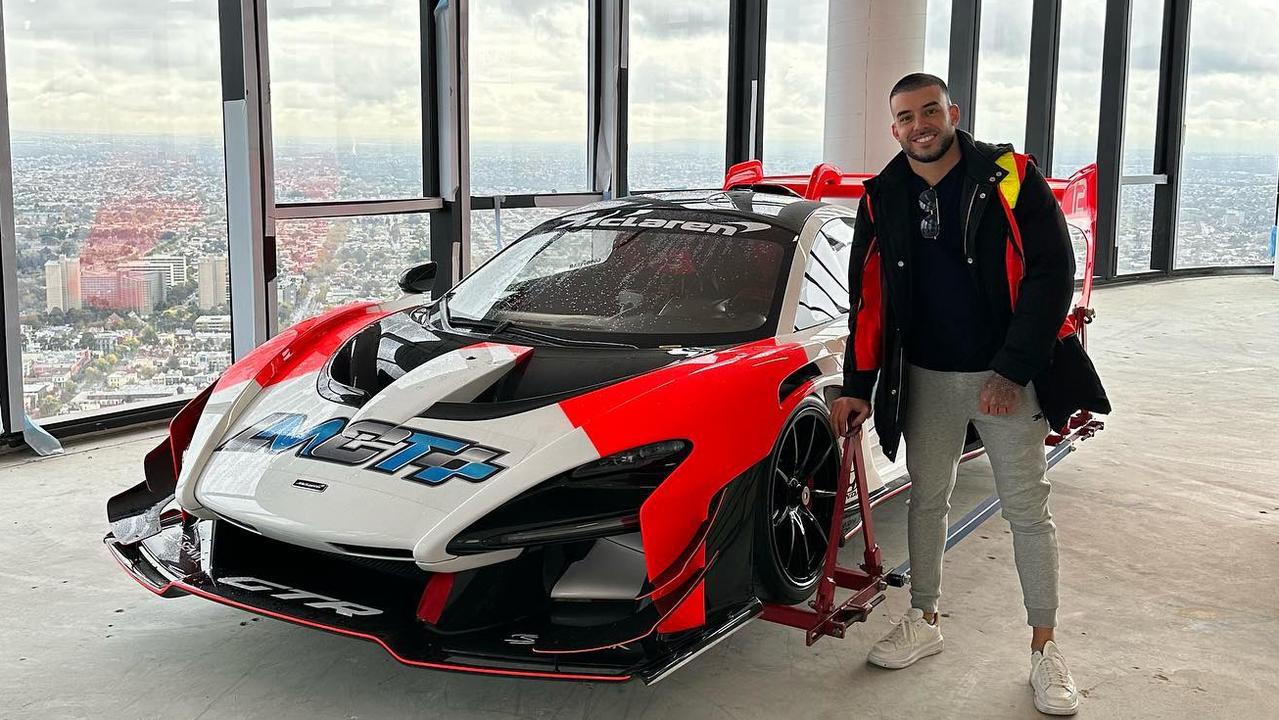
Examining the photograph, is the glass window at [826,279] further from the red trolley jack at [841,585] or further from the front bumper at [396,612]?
the front bumper at [396,612]

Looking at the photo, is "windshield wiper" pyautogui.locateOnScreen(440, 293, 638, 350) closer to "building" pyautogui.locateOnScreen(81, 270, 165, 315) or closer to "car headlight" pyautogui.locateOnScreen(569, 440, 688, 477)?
"car headlight" pyautogui.locateOnScreen(569, 440, 688, 477)

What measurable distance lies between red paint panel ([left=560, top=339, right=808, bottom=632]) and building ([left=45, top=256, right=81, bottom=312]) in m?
3.42

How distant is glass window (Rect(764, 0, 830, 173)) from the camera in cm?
898

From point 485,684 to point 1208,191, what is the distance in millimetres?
11595

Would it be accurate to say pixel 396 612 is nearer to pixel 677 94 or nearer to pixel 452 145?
pixel 452 145

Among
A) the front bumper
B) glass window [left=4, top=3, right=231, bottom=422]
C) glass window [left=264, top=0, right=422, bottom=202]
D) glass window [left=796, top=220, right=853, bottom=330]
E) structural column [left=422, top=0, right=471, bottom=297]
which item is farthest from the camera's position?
structural column [left=422, top=0, right=471, bottom=297]

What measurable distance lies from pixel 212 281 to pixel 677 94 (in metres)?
3.90

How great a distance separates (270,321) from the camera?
575cm

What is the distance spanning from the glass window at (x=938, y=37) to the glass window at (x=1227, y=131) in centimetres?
311

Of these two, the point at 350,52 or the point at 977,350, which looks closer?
the point at 977,350

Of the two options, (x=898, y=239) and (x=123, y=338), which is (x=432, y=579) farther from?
(x=123, y=338)

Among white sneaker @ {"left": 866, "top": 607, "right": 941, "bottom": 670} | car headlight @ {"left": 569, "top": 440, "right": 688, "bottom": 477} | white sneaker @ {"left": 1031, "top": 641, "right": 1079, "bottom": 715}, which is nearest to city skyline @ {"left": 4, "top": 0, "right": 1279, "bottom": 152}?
car headlight @ {"left": 569, "top": 440, "right": 688, "bottom": 477}

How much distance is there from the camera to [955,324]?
2639 millimetres

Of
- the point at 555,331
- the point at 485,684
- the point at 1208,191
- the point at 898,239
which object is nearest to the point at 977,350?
the point at 898,239
